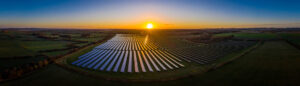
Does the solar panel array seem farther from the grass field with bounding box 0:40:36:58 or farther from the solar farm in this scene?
the grass field with bounding box 0:40:36:58

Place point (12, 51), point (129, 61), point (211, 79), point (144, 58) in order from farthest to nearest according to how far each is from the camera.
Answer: point (144, 58) < point (12, 51) < point (129, 61) < point (211, 79)

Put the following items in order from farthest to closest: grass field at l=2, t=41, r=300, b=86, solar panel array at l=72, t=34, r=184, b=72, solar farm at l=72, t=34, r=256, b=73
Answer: solar farm at l=72, t=34, r=256, b=73 → solar panel array at l=72, t=34, r=184, b=72 → grass field at l=2, t=41, r=300, b=86

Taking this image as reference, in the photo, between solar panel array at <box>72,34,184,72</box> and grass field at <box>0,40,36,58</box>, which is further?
grass field at <box>0,40,36,58</box>

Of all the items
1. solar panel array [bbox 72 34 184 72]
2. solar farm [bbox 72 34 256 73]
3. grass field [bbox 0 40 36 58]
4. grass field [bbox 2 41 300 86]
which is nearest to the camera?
grass field [bbox 2 41 300 86]

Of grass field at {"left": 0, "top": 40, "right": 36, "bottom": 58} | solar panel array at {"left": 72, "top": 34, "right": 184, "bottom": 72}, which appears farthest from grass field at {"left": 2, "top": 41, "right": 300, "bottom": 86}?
grass field at {"left": 0, "top": 40, "right": 36, "bottom": 58}

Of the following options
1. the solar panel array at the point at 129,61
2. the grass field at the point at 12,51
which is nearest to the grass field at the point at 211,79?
the solar panel array at the point at 129,61

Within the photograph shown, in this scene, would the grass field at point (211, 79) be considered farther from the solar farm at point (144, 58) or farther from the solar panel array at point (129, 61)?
the solar panel array at point (129, 61)

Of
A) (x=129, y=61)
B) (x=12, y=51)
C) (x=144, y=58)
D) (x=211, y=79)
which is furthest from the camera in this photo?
(x=144, y=58)

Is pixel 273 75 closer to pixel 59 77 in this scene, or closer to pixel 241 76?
pixel 241 76

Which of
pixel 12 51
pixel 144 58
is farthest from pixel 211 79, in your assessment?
pixel 12 51

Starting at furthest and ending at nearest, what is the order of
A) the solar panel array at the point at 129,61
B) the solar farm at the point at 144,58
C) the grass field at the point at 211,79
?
the solar farm at the point at 144,58
the solar panel array at the point at 129,61
the grass field at the point at 211,79

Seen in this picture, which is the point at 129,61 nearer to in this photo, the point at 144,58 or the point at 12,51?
the point at 144,58

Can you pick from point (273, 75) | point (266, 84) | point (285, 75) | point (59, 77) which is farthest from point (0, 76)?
point (285, 75)
